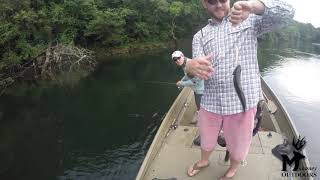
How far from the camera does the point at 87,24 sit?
2766 cm

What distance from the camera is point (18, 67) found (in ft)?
66.5

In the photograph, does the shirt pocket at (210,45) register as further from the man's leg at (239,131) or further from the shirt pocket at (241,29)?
the man's leg at (239,131)

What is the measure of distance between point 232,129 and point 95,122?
32.6 ft

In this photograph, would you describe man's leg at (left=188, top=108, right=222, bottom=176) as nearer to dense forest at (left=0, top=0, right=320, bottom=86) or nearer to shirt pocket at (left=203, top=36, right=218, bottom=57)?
shirt pocket at (left=203, top=36, right=218, bottom=57)

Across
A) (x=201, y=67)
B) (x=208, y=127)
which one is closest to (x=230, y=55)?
(x=201, y=67)

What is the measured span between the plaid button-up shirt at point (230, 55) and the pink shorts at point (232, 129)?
128mm

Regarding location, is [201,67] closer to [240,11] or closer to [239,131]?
[240,11]

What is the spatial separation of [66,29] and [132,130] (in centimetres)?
1532

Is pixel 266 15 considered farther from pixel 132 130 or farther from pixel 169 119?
pixel 132 130

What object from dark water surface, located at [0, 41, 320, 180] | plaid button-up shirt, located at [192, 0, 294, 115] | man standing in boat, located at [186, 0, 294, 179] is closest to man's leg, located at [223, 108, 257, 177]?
man standing in boat, located at [186, 0, 294, 179]

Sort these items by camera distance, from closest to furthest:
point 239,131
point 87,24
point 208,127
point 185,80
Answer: point 239,131, point 208,127, point 185,80, point 87,24

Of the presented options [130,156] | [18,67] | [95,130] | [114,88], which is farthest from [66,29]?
[130,156]

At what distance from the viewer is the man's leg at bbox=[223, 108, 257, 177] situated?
3654 mm

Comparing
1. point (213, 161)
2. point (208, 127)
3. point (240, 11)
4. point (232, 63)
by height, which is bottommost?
point (213, 161)
